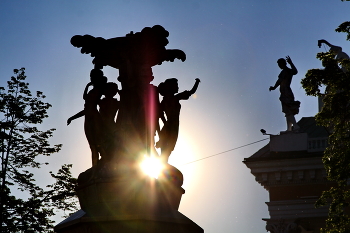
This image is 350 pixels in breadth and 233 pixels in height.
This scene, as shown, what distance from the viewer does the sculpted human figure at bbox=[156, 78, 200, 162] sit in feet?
35.3

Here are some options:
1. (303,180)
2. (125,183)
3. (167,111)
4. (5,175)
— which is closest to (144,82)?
(167,111)

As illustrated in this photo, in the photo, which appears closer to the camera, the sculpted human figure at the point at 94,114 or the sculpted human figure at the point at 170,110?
the sculpted human figure at the point at 94,114

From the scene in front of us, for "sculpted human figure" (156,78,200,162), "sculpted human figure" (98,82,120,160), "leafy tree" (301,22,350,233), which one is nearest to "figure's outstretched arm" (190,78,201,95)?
"sculpted human figure" (156,78,200,162)

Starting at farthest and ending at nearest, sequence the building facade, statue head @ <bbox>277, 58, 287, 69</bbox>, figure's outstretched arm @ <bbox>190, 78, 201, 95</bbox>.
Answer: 1. statue head @ <bbox>277, 58, 287, 69</bbox>
2. the building facade
3. figure's outstretched arm @ <bbox>190, 78, 201, 95</bbox>

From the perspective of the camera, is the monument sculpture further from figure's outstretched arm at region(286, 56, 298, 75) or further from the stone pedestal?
figure's outstretched arm at region(286, 56, 298, 75)

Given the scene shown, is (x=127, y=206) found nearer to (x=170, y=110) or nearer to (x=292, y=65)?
(x=170, y=110)

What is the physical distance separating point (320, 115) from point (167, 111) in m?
9.91

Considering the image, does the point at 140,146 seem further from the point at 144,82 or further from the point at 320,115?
the point at 320,115

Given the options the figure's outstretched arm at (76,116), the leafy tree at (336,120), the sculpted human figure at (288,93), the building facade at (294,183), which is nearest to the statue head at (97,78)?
the figure's outstretched arm at (76,116)

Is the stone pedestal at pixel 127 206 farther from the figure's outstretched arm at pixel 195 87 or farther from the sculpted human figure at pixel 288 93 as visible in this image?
the sculpted human figure at pixel 288 93

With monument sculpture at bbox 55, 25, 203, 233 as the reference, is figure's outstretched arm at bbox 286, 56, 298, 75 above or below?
above

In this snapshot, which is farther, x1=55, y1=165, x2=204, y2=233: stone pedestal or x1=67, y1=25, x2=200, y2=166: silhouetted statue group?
x1=67, y1=25, x2=200, y2=166: silhouetted statue group

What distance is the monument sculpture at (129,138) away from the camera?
9.69 meters

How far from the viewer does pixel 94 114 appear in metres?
10.6
